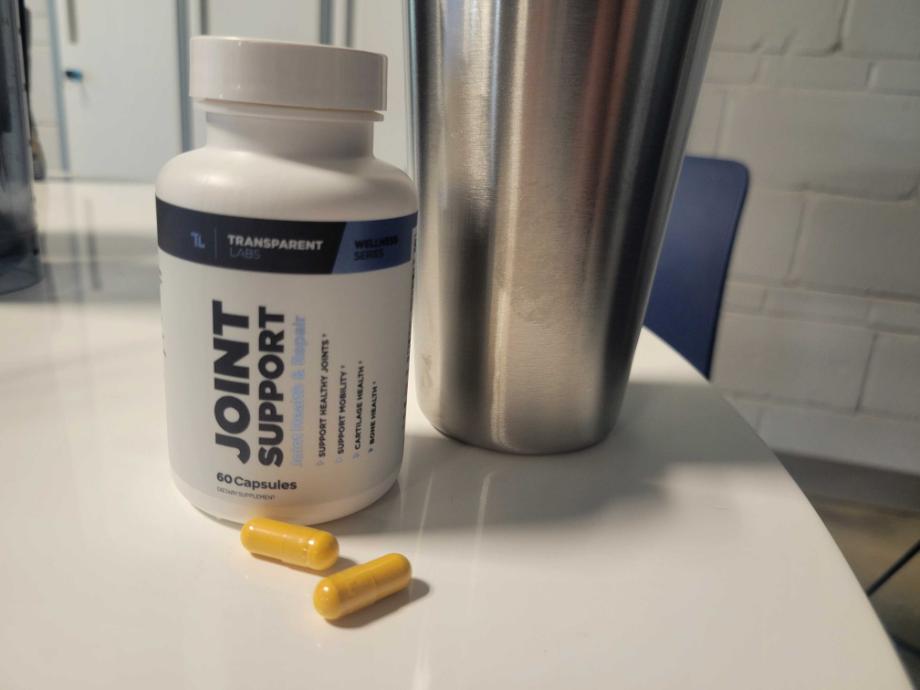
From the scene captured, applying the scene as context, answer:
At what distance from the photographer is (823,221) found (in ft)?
3.04

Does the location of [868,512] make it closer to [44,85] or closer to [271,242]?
[271,242]

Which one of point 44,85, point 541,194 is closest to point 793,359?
point 541,194

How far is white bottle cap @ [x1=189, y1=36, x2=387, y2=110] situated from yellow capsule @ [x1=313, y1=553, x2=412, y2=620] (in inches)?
5.2

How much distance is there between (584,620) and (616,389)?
0.12 meters

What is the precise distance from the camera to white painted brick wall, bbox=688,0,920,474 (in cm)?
87

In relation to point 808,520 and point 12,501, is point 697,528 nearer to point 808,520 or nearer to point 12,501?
point 808,520

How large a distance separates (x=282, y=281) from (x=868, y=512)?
1046 millimetres

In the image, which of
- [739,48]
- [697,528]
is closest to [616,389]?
[697,528]

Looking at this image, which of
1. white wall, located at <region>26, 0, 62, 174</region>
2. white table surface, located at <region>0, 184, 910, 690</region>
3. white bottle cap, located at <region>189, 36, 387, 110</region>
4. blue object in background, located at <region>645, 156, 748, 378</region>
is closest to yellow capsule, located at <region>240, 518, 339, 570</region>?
white table surface, located at <region>0, 184, 910, 690</region>

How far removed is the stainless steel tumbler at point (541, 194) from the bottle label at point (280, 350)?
5cm

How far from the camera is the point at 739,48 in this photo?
892mm

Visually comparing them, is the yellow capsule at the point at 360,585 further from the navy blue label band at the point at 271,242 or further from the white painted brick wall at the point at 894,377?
the white painted brick wall at the point at 894,377

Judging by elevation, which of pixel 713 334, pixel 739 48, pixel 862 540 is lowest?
pixel 862 540

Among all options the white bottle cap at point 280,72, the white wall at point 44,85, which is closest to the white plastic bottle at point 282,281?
the white bottle cap at point 280,72
